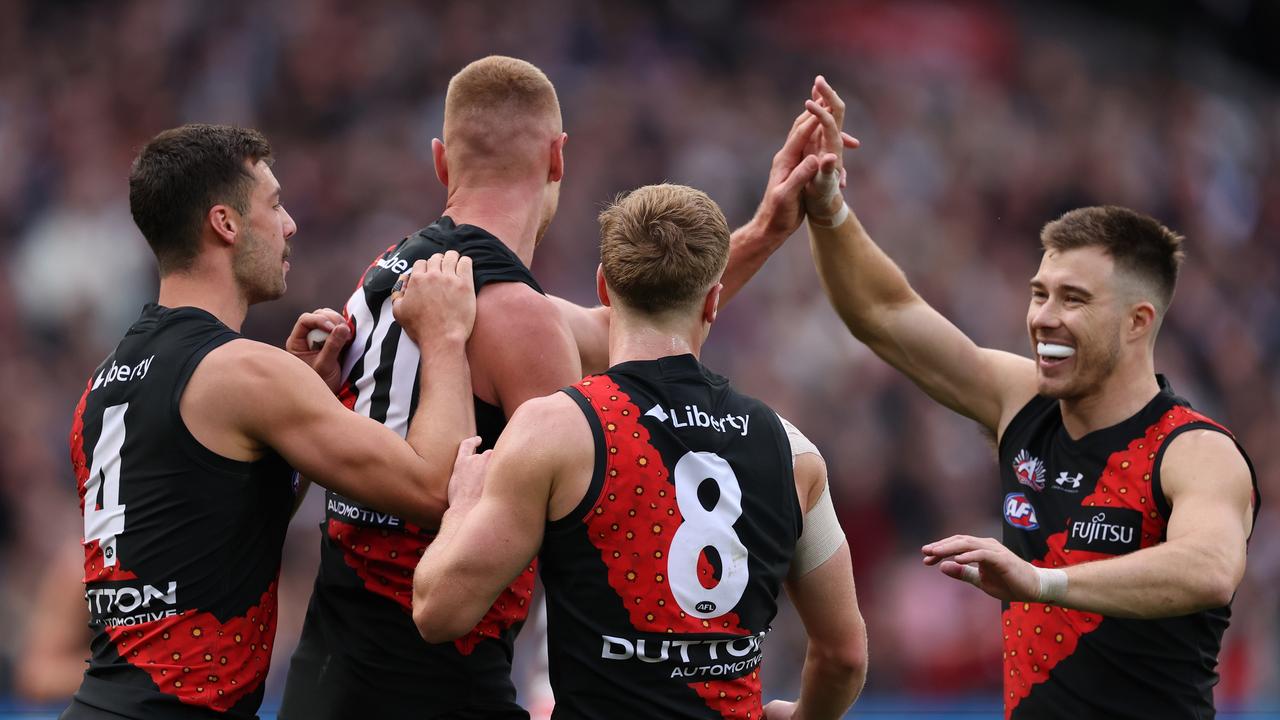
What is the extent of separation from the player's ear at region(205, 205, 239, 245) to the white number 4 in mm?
582

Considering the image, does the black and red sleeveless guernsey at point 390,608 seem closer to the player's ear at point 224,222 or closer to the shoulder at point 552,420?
the player's ear at point 224,222

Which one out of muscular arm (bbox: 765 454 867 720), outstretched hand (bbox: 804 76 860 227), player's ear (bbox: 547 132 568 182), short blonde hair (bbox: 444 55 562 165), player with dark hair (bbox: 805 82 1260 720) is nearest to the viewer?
muscular arm (bbox: 765 454 867 720)

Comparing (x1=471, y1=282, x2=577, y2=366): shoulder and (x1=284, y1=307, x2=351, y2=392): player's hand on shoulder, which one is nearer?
(x1=471, y1=282, x2=577, y2=366): shoulder

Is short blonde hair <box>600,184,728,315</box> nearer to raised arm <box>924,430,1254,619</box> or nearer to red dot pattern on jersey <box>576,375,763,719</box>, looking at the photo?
red dot pattern on jersey <box>576,375,763,719</box>

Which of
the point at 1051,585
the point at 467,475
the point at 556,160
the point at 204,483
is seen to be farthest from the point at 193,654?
the point at 1051,585

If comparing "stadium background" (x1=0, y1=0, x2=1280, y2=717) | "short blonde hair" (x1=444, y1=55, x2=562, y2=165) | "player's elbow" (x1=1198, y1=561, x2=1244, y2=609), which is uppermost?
"stadium background" (x1=0, y1=0, x2=1280, y2=717)

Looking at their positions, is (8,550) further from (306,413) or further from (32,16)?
(306,413)

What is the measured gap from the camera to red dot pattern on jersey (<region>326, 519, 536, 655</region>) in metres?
4.50

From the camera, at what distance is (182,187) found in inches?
176

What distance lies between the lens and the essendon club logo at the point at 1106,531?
505 centimetres

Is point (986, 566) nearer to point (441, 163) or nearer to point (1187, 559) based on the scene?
point (1187, 559)

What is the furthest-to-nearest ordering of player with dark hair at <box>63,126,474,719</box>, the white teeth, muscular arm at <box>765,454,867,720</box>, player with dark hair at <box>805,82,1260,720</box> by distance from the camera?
the white teeth < player with dark hair at <box>805,82,1260,720</box> < muscular arm at <box>765,454,867,720</box> < player with dark hair at <box>63,126,474,719</box>

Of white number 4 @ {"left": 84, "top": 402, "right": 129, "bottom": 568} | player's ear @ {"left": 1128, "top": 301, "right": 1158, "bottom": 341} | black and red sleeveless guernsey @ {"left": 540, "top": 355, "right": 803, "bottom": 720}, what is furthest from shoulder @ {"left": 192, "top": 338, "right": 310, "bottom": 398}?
player's ear @ {"left": 1128, "top": 301, "right": 1158, "bottom": 341}

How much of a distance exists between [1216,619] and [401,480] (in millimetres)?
2851
